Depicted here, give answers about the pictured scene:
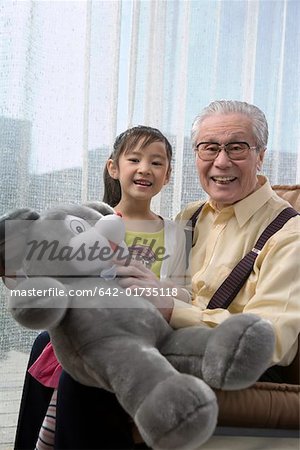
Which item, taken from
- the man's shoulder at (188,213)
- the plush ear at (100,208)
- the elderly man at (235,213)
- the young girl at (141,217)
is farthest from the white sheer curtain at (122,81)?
the plush ear at (100,208)

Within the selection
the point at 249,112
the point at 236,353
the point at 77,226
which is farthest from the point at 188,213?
the point at 236,353

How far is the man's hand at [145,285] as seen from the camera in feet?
3.52

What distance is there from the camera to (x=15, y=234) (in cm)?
103

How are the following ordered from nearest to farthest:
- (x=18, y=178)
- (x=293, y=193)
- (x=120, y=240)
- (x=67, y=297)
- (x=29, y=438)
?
(x=67, y=297)
(x=120, y=240)
(x=29, y=438)
(x=293, y=193)
(x=18, y=178)

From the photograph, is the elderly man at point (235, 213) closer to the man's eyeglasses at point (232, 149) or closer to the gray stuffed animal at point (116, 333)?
the man's eyeglasses at point (232, 149)

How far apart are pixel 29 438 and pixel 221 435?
55 cm

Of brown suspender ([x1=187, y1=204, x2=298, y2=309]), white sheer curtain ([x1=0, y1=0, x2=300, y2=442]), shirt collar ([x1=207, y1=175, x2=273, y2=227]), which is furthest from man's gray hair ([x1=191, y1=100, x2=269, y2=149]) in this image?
white sheer curtain ([x1=0, y1=0, x2=300, y2=442])

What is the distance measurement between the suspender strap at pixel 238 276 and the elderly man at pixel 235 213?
0.01m

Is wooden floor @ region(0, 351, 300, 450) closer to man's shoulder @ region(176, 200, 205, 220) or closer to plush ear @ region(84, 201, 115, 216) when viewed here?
man's shoulder @ region(176, 200, 205, 220)

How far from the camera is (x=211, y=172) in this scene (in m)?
1.44

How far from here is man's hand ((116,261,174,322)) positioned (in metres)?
1.07

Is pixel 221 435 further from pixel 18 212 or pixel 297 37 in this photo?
pixel 297 37

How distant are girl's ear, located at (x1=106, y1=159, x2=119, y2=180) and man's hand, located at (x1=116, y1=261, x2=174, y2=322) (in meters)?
0.54

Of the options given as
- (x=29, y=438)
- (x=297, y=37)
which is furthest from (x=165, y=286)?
(x=297, y=37)
